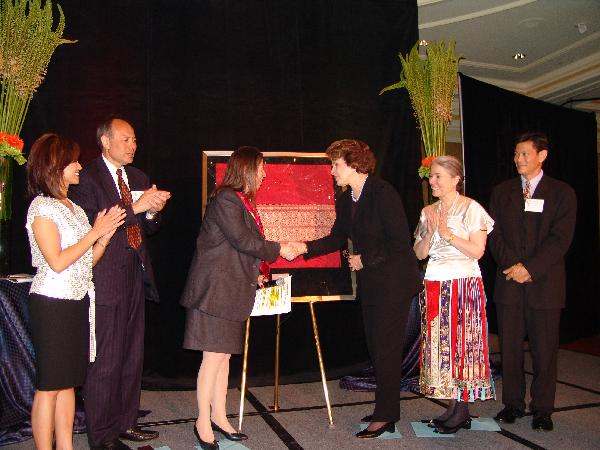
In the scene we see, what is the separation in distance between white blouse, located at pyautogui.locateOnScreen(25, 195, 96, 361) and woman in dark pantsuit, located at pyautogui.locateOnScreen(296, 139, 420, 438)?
4.76 feet

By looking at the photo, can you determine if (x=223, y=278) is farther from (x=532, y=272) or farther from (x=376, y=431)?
(x=532, y=272)

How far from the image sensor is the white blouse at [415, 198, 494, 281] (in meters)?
2.92

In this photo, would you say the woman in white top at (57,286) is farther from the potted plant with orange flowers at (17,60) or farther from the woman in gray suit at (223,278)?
the potted plant with orange flowers at (17,60)

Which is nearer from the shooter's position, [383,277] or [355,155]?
[383,277]

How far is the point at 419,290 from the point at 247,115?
6.62ft

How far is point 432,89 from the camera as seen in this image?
13.8 feet

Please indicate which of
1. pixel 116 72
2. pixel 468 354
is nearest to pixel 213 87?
pixel 116 72

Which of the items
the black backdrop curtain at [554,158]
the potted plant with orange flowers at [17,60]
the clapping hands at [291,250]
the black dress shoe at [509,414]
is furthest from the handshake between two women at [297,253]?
the black backdrop curtain at [554,158]

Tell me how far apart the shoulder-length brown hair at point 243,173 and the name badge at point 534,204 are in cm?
171

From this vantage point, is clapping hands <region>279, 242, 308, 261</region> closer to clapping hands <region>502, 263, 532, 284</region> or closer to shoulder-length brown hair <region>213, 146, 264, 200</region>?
shoulder-length brown hair <region>213, 146, 264, 200</region>

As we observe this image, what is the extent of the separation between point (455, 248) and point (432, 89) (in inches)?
68.8

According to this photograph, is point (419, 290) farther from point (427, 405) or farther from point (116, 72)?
point (116, 72)

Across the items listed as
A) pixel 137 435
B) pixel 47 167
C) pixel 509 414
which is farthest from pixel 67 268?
pixel 509 414

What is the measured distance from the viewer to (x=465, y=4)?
5.63 metres
